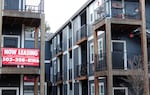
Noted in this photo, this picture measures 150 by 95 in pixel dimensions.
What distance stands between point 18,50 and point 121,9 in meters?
8.73

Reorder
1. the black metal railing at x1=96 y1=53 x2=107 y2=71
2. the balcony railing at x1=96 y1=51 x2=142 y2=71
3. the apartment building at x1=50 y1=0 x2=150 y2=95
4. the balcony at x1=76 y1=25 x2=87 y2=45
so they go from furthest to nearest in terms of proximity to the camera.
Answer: the balcony at x1=76 y1=25 x2=87 y2=45
the balcony railing at x1=96 y1=51 x2=142 y2=71
the black metal railing at x1=96 y1=53 x2=107 y2=71
the apartment building at x1=50 y1=0 x2=150 y2=95

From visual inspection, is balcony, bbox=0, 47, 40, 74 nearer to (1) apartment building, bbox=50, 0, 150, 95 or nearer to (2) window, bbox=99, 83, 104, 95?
(1) apartment building, bbox=50, 0, 150, 95

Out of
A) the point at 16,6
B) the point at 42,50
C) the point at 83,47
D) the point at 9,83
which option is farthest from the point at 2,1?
the point at 83,47

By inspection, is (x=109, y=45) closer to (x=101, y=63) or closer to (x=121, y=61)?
(x=101, y=63)

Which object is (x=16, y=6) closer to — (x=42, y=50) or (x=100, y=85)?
(x=42, y=50)

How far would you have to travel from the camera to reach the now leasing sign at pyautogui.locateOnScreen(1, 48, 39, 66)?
19906 mm

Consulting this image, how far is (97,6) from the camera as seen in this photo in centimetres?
2652

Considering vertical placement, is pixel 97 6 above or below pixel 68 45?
above

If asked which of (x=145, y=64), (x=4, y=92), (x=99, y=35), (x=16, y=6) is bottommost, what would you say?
(x=4, y=92)

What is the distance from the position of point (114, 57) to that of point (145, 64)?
9.43ft

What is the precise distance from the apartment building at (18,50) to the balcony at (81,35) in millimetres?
6607

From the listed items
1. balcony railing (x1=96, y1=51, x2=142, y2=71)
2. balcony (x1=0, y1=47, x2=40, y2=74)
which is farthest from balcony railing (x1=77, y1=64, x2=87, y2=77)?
balcony (x1=0, y1=47, x2=40, y2=74)

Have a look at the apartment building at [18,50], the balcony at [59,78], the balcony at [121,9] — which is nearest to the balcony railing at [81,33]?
the balcony at [121,9]

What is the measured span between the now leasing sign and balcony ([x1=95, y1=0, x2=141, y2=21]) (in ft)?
20.7
